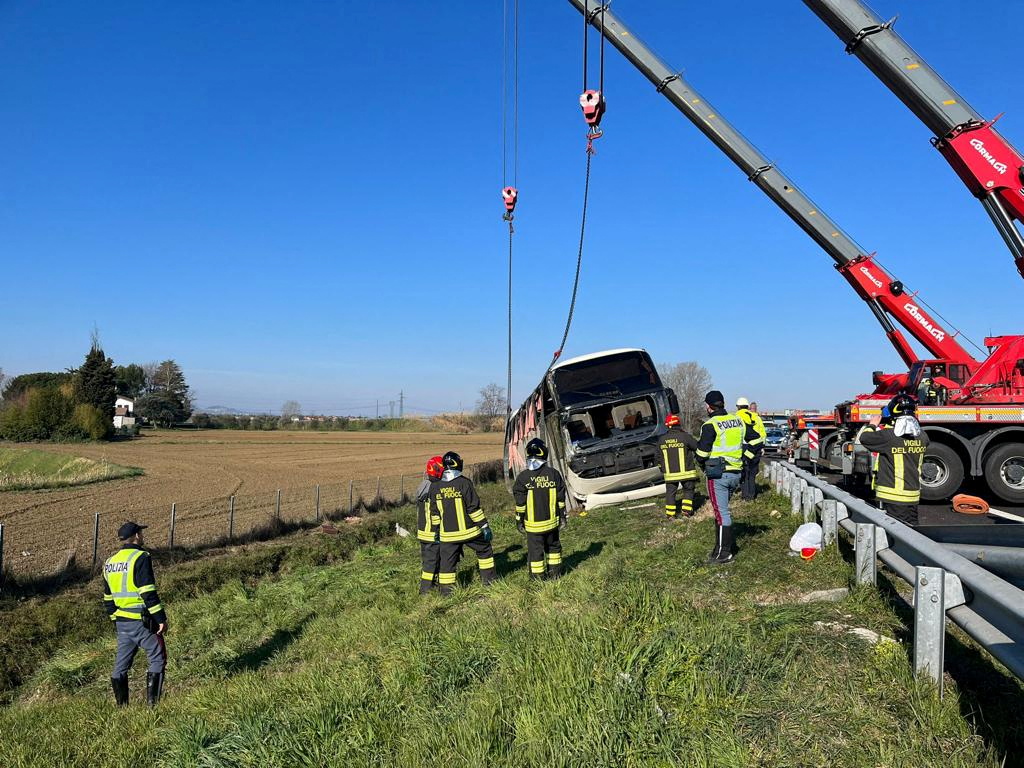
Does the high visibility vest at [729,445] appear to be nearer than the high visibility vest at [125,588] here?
No

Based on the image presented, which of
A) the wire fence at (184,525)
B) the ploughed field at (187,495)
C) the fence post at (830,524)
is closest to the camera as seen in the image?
the fence post at (830,524)

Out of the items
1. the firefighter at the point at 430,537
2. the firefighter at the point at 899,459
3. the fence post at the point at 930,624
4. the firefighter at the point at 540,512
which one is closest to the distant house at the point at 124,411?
the firefighter at the point at 430,537

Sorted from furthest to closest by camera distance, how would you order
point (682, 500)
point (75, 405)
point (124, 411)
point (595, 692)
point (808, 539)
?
point (124, 411) → point (75, 405) → point (682, 500) → point (808, 539) → point (595, 692)

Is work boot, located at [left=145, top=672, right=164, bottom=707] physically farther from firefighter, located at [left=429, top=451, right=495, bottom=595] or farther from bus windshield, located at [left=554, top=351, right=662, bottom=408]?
bus windshield, located at [left=554, top=351, right=662, bottom=408]

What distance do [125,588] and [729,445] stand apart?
6123 millimetres

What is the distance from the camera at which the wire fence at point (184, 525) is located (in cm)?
1412

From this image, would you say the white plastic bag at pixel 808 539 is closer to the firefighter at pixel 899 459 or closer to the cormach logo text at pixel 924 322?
the firefighter at pixel 899 459

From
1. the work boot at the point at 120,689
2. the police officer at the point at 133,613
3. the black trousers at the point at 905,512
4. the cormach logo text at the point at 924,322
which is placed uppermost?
the cormach logo text at the point at 924,322

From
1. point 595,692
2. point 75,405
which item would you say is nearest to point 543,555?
point 595,692

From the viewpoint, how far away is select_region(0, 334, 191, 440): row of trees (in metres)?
63.0

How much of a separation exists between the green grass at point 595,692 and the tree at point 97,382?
239ft

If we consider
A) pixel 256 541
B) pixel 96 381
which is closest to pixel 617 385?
pixel 256 541

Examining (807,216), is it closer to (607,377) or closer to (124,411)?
(607,377)

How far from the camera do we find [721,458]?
7.52m
